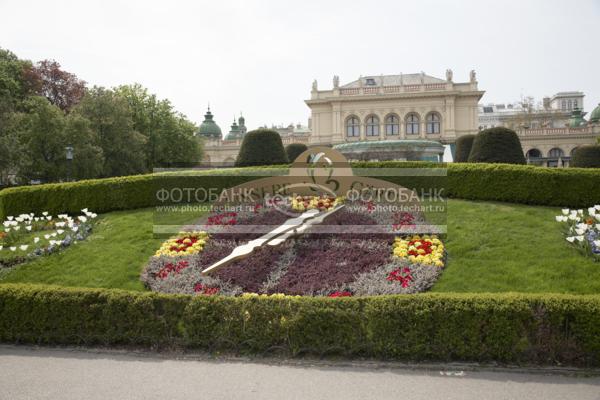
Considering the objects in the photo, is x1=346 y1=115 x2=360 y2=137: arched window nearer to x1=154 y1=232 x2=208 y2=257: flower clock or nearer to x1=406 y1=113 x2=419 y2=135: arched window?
x1=406 y1=113 x2=419 y2=135: arched window

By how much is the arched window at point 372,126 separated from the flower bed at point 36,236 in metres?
47.5

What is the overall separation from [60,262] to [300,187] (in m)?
6.77

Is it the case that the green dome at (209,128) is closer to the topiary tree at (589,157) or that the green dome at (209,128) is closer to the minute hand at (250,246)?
the topiary tree at (589,157)

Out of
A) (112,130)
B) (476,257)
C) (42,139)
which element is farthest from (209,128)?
(476,257)

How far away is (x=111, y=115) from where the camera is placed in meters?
30.2

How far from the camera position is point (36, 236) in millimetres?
12773

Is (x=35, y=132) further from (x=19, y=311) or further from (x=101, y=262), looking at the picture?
(x=19, y=311)

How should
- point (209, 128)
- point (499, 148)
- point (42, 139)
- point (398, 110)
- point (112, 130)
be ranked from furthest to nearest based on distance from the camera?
point (209, 128) → point (398, 110) → point (112, 130) → point (42, 139) → point (499, 148)

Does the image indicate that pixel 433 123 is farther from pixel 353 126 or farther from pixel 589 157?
pixel 589 157

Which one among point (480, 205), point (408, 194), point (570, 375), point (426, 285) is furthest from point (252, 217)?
point (570, 375)

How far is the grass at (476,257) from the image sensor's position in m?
8.24

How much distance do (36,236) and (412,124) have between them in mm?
50617

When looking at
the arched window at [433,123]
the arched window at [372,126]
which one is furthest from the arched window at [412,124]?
the arched window at [372,126]

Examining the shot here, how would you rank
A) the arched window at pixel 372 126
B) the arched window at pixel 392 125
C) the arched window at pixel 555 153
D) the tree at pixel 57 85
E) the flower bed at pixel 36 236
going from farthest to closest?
the arched window at pixel 372 126, the arched window at pixel 392 125, the arched window at pixel 555 153, the tree at pixel 57 85, the flower bed at pixel 36 236
